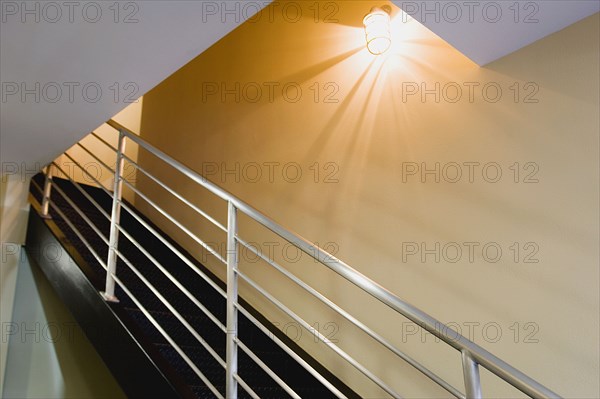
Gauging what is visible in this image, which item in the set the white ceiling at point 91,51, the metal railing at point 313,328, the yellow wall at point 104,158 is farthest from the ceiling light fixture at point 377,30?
the yellow wall at point 104,158

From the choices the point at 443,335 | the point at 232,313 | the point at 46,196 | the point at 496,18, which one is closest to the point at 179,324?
the point at 232,313

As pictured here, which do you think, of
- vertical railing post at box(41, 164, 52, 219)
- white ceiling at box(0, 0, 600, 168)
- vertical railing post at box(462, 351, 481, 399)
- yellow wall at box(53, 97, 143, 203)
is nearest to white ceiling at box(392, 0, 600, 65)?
white ceiling at box(0, 0, 600, 168)

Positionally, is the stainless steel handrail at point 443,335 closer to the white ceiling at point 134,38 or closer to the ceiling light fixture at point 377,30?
the white ceiling at point 134,38

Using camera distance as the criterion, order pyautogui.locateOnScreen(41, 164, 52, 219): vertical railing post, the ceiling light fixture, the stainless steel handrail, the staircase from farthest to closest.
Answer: pyautogui.locateOnScreen(41, 164, 52, 219): vertical railing post → the ceiling light fixture → the staircase → the stainless steel handrail

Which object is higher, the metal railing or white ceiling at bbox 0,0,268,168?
white ceiling at bbox 0,0,268,168

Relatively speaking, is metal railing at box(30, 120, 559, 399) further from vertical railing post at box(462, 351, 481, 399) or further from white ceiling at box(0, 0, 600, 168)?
white ceiling at box(0, 0, 600, 168)

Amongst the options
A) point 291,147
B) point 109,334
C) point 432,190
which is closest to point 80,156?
point 291,147

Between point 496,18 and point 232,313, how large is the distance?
4.26ft

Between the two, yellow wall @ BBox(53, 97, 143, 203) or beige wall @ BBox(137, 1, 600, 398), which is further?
yellow wall @ BBox(53, 97, 143, 203)

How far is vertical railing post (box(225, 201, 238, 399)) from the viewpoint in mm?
1672

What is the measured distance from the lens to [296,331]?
261 cm

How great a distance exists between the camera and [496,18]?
1.83 metres

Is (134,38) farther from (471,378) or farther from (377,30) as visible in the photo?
(471,378)

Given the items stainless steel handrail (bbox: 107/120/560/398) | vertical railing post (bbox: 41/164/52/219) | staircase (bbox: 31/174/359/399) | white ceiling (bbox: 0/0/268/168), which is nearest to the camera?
stainless steel handrail (bbox: 107/120/560/398)
